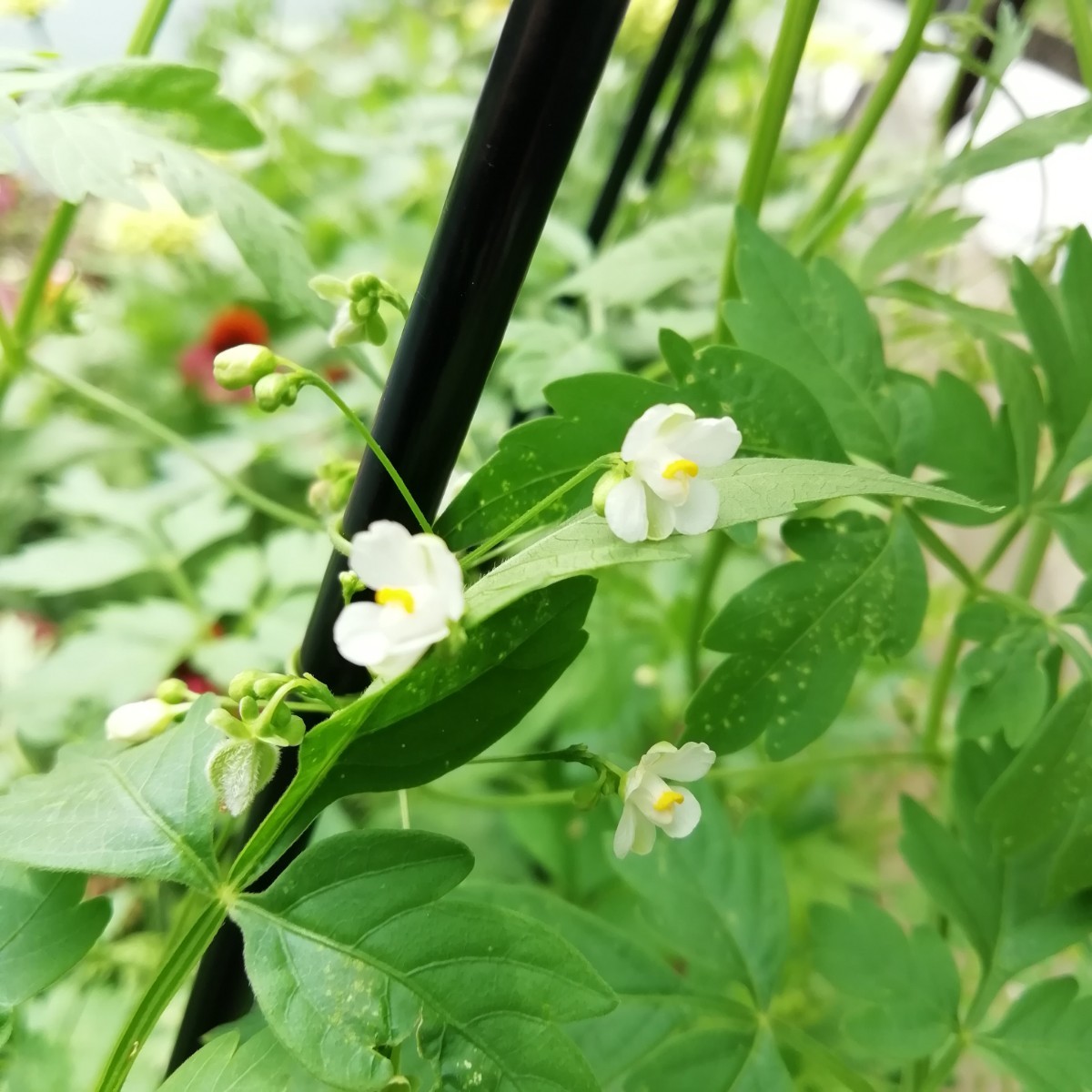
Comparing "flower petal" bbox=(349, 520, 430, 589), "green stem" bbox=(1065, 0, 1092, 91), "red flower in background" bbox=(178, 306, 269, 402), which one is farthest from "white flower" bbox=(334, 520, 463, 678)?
"red flower in background" bbox=(178, 306, 269, 402)

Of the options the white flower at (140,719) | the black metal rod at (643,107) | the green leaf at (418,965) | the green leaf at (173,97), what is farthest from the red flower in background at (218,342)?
the green leaf at (418,965)

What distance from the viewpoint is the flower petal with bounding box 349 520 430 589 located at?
267 millimetres

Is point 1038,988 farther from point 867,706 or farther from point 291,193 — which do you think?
point 291,193

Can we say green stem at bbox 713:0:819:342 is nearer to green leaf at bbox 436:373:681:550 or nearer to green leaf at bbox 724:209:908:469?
green leaf at bbox 724:209:908:469

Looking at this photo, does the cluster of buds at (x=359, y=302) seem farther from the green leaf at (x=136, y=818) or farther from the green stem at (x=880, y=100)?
the green stem at (x=880, y=100)

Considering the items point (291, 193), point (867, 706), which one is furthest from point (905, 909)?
point (291, 193)

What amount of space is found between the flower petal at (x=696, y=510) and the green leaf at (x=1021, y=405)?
0.32 metres

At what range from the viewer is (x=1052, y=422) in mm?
542

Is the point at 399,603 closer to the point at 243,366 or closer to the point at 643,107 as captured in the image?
the point at 243,366

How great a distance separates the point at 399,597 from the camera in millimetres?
282

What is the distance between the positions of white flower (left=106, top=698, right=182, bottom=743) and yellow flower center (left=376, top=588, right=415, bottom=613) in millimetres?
153

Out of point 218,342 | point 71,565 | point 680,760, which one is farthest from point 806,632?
point 218,342

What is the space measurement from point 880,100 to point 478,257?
418mm

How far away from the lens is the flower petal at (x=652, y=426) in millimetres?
305
